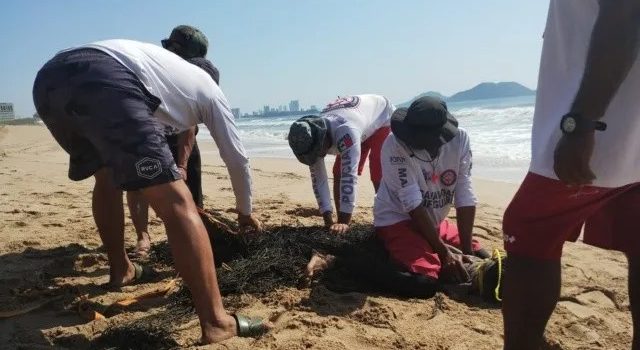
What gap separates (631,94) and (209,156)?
460 inches

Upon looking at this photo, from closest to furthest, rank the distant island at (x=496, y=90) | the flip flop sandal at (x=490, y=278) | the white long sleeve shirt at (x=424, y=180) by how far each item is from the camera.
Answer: the flip flop sandal at (x=490, y=278)
the white long sleeve shirt at (x=424, y=180)
the distant island at (x=496, y=90)

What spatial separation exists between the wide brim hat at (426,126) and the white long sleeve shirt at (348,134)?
83 centimetres

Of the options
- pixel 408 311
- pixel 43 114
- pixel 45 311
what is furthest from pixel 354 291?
pixel 43 114

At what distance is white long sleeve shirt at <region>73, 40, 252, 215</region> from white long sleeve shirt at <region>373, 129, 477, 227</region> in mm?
1114

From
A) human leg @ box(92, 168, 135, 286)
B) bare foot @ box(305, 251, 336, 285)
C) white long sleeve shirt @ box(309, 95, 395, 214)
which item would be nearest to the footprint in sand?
white long sleeve shirt @ box(309, 95, 395, 214)

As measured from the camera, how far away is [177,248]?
2143 mm

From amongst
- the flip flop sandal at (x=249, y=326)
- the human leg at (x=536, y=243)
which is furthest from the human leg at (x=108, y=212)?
the human leg at (x=536, y=243)

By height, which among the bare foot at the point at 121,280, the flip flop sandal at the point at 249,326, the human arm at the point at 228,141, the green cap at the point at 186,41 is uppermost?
the green cap at the point at 186,41

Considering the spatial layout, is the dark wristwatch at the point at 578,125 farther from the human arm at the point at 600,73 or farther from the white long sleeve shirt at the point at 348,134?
the white long sleeve shirt at the point at 348,134

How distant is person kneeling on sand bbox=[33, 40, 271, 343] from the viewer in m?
2.13

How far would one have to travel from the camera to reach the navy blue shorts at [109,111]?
211 cm

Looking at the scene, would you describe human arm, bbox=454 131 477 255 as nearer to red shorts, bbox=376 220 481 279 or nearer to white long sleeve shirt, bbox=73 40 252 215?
red shorts, bbox=376 220 481 279

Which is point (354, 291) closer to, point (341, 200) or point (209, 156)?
point (341, 200)

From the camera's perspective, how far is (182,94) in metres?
2.49
